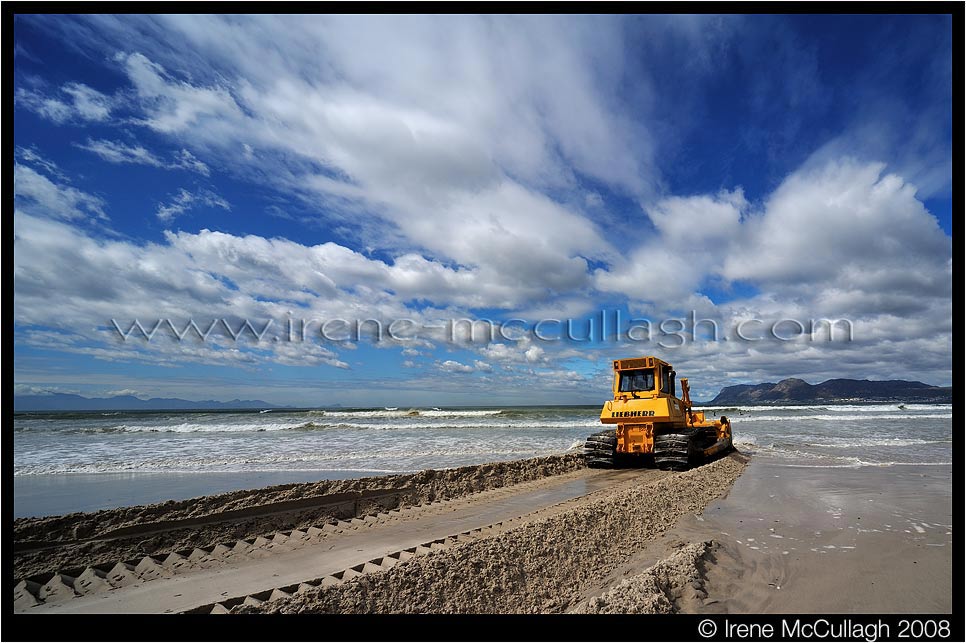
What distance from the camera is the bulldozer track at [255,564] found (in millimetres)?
3963

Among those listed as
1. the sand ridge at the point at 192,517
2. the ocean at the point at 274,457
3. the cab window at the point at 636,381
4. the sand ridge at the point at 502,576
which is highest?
the cab window at the point at 636,381

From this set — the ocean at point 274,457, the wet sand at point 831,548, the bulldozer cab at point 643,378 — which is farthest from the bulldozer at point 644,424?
the wet sand at point 831,548

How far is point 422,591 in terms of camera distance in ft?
12.0

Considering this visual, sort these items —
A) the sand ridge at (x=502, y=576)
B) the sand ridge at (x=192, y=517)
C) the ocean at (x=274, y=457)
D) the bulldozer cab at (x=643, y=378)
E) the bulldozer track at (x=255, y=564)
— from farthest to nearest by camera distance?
the bulldozer cab at (x=643, y=378), the ocean at (x=274, y=457), the sand ridge at (x=192, y=517), the bulldozer track at (x=255, y=564), the sand ridge at (x=502, y=576)

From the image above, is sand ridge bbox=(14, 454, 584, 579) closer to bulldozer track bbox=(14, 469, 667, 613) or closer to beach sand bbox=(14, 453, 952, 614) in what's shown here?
beach sand bbox=(14, 453, 952, 614)

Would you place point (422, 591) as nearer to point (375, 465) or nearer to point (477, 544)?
point (477, 544)

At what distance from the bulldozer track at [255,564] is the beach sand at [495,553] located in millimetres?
26

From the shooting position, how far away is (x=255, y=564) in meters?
4.86

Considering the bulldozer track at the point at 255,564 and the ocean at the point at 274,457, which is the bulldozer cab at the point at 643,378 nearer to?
the ocean at the point at 274,457

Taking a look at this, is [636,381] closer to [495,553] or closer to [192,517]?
[495,553]

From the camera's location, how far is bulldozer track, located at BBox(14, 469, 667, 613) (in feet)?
13.0

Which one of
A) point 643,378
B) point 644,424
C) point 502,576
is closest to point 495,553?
point 502,576

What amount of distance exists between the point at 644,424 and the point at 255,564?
35.3ft

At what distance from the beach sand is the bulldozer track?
3cm
